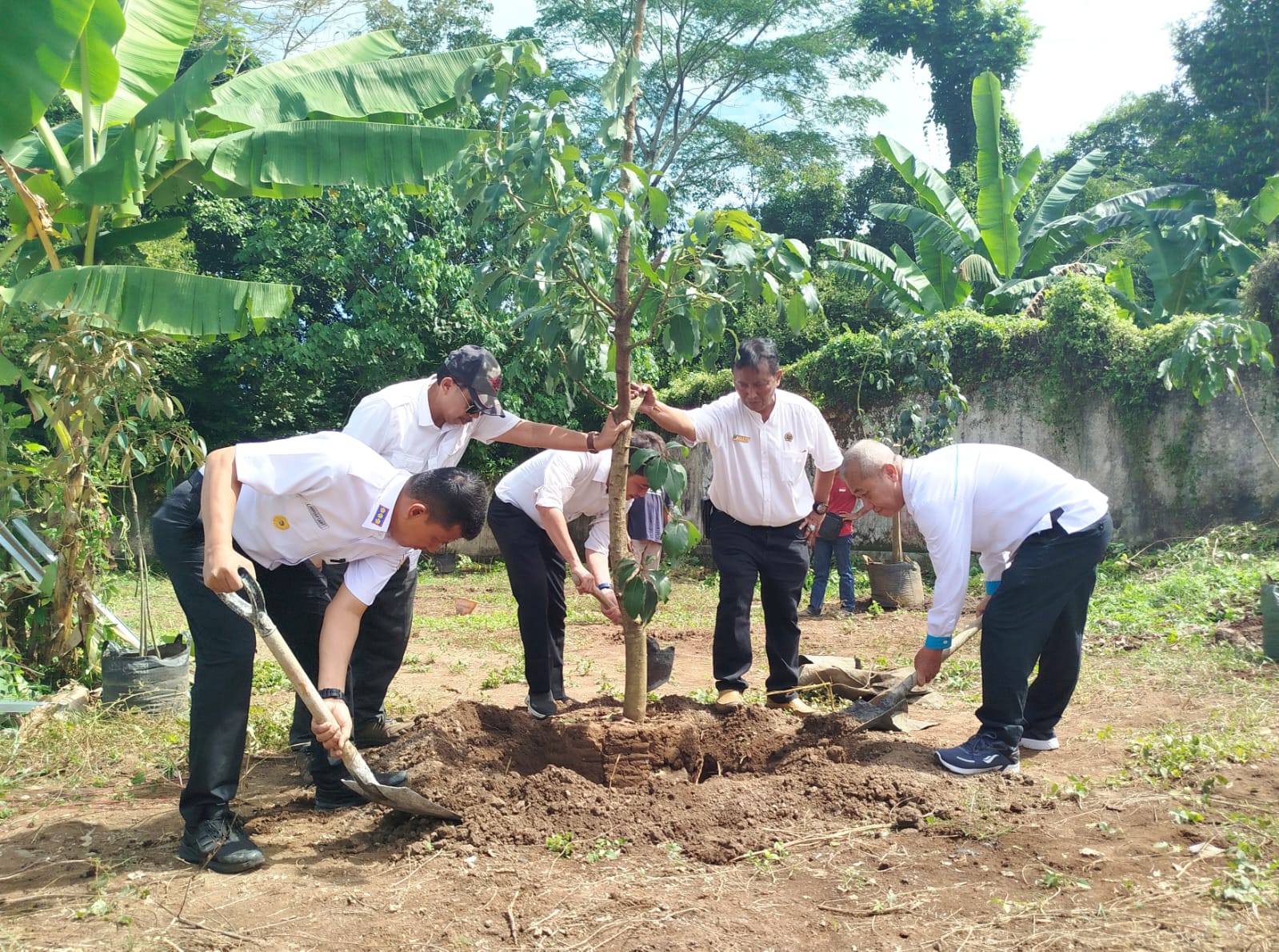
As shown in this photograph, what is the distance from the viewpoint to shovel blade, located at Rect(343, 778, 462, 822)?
3201 millimetres

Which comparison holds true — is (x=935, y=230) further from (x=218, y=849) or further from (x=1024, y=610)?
(x=218, y=849)

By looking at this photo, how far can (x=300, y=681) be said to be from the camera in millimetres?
2869

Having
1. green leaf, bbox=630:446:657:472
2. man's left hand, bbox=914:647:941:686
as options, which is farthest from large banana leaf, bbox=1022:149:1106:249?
green leaf, bbox=630:446:657:472

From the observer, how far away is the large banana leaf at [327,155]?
213 inches

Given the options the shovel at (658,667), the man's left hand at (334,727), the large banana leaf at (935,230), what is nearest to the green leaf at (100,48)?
the man's left hand at (334,727)

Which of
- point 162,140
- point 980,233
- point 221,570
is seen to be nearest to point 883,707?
point 221,570

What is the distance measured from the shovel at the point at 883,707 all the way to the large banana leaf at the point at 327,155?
3.66 m

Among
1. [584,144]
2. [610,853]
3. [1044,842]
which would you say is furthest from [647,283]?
[1044,842]

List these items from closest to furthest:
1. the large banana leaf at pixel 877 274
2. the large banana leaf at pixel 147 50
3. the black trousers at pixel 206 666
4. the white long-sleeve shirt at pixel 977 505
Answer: the black trousers at pixel 206 666, the white long-sleeve shirt at pixel 977 505, the large banana leaf at pixel 147 50, the large banana leaf at pixel 877 274

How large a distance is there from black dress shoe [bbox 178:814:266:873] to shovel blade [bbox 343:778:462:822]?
1.17 ft

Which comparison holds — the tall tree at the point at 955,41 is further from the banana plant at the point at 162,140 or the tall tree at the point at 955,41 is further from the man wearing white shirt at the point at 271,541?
the man wearing white shirt at the point at 271,541

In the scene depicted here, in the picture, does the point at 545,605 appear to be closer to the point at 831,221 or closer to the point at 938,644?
the point at 938,644

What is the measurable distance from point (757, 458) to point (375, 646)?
1949 millimetres

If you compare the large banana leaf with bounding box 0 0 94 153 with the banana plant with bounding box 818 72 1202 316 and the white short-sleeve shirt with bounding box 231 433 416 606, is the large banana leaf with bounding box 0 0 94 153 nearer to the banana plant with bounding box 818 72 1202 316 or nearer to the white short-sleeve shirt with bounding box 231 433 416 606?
the white short-sleeve shirt with bounding box 231 433 416 606
